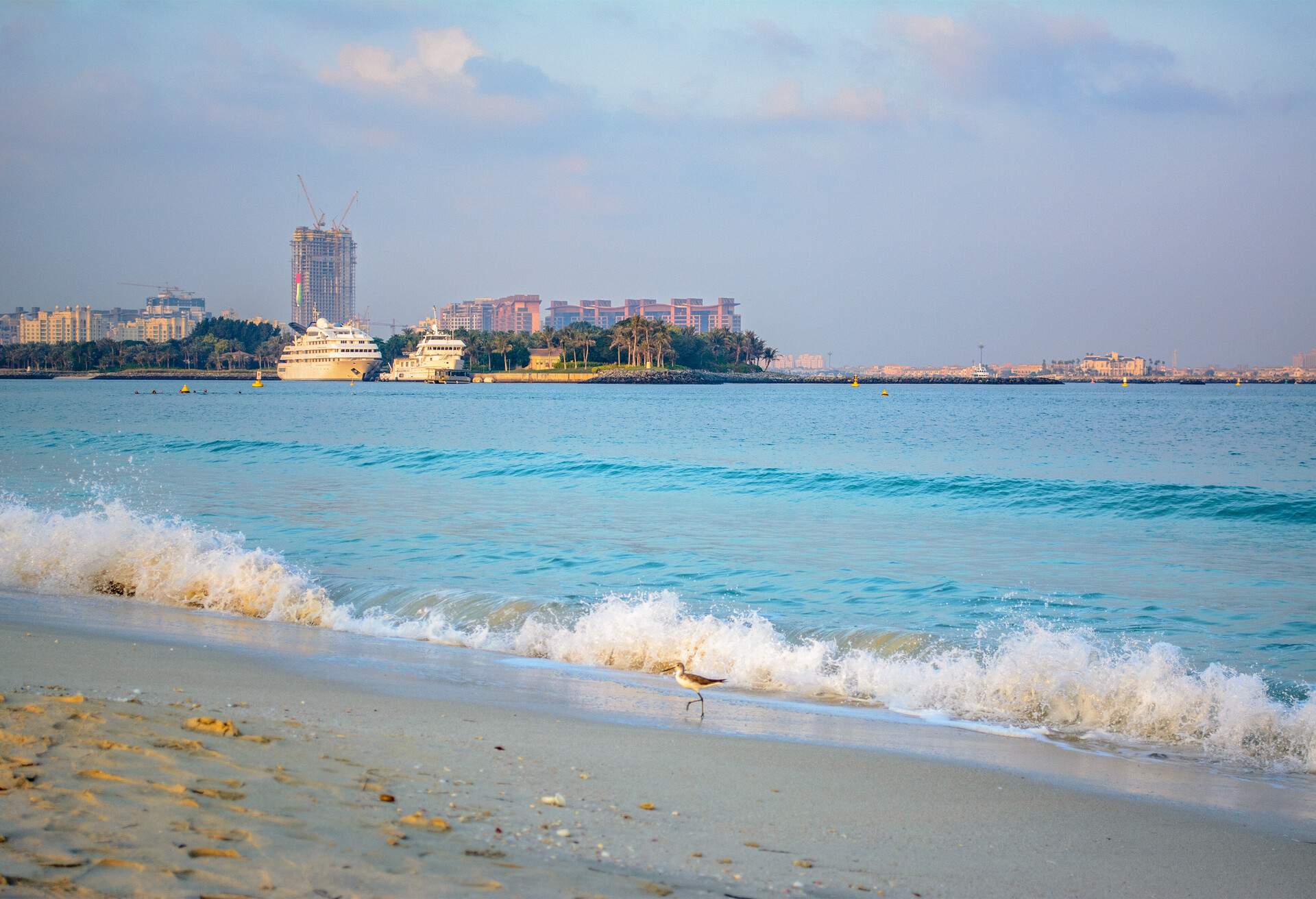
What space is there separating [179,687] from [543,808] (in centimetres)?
332

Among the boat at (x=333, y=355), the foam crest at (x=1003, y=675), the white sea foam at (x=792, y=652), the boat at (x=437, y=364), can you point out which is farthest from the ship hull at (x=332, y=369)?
the foam crest at (x=1003, y=675)

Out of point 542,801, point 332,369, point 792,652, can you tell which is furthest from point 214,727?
point 332,369

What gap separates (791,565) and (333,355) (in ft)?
582

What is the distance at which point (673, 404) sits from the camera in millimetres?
100500

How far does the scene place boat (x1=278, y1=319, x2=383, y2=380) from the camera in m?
179

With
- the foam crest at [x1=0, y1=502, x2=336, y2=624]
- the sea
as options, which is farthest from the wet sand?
the foam crest at [x1=0, y1=502, x2=336, y2=624]

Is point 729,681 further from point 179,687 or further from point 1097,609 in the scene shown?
point 1097,609

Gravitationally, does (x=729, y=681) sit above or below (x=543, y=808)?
below

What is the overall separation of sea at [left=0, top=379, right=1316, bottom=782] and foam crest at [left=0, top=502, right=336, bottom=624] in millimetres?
43

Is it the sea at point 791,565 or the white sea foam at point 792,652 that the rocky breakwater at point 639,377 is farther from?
the white sea foam at point 792,652

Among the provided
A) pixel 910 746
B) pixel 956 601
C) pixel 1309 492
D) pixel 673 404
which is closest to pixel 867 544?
pixel 956 601

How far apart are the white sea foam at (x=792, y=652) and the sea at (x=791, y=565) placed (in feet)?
0.10

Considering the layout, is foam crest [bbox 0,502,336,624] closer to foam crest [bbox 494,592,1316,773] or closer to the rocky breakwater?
foam crest [bbox 494,592,1316,773]

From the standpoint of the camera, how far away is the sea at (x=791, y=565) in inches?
314
